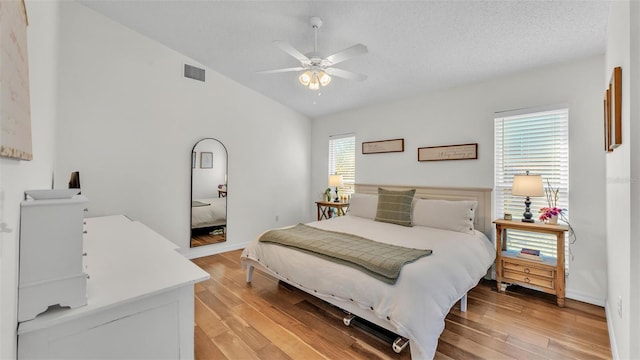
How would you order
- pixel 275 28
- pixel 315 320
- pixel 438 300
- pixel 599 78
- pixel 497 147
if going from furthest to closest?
pixel 497 147, pixel 275 28, pixel 599 78, pixel 315 320, pixel 438 300

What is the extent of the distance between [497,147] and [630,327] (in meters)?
2.34

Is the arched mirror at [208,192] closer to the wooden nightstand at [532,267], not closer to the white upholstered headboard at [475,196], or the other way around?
the white upholstered headboard at [475,196]

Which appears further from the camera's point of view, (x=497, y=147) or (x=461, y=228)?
(x=497, y=147)

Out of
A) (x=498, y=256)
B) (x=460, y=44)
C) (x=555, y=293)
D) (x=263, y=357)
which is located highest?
(x=460, y=44)

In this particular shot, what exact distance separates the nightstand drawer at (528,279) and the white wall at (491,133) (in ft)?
0.92

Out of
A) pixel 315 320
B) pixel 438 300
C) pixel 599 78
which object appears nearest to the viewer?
pixel 438 300

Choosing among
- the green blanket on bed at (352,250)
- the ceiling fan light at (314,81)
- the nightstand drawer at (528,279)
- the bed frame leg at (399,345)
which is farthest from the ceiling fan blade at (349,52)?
the nightstand drawer at (528,279)

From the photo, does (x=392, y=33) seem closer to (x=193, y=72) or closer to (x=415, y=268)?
(x=415, y=268)

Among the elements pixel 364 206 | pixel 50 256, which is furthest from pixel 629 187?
pixel 364 206

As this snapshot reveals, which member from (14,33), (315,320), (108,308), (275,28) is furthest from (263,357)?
(275,28)

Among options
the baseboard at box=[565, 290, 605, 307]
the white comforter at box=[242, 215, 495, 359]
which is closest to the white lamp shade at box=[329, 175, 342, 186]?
the white comforter at box=[242, 215, 495, 359]

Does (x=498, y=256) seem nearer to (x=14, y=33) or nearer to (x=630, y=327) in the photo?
(x=630, y=327)

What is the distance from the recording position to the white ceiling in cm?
225

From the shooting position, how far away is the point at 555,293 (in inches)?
106
